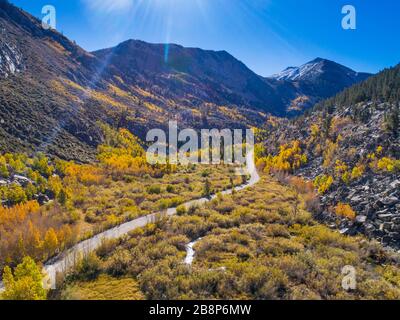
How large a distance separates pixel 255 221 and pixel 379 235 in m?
9.12

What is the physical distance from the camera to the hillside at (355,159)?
2230cm

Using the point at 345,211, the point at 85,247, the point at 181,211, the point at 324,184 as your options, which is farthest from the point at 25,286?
the point at 324,184

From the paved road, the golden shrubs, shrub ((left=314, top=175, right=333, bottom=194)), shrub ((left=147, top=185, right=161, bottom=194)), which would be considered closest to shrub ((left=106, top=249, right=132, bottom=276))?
the paved road

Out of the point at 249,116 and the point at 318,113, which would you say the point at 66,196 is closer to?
the point at 318,113

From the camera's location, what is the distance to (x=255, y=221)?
24.1 metres

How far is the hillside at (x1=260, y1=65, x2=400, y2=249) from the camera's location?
878 inches

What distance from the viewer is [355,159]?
3622cm

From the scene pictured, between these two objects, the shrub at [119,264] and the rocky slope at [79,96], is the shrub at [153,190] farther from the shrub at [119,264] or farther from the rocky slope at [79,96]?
the shrub at [119,264]

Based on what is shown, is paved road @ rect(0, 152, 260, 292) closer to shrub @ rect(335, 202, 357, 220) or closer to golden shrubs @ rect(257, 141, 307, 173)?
shrub @ rect(335, 202, 357, 220)

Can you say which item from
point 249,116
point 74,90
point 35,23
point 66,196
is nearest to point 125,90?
point 35,23

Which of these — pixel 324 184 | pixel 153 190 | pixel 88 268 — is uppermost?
pixel 324 184

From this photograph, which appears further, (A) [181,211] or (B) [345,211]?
(A) [181,211]

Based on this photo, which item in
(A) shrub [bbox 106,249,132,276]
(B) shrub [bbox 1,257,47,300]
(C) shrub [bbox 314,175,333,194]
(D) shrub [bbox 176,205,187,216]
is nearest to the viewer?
(B) shrub [bbox 1,257,47,300]

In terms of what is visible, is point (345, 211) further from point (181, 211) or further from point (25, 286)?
→ point (25, 286)
